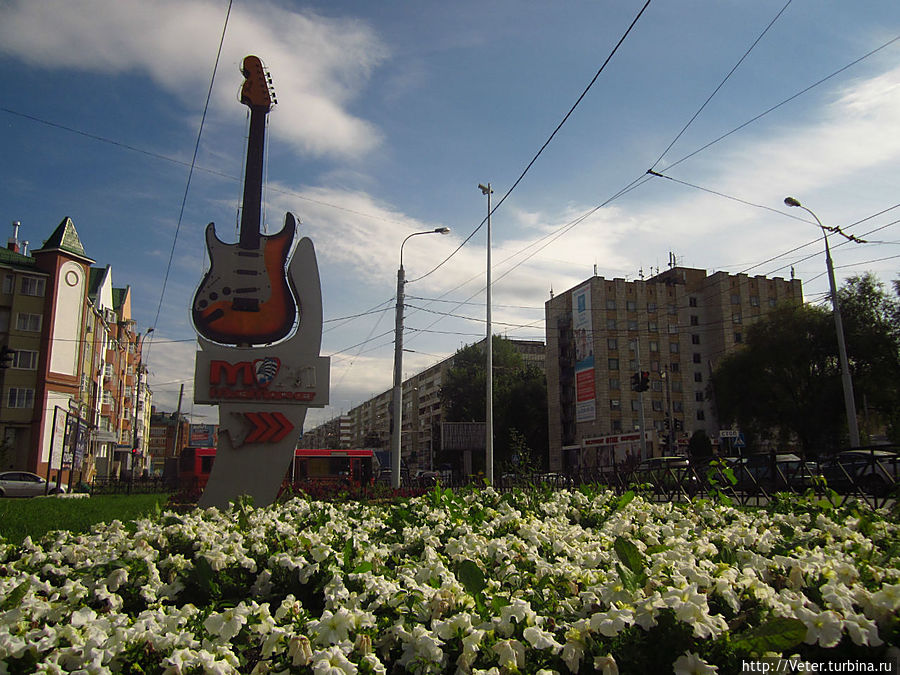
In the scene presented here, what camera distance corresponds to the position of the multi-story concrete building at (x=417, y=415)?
98.2m

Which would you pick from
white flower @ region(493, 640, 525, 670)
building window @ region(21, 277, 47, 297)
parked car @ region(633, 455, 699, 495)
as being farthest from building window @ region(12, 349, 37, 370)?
white flower @ region(493, 640, 525, 670)

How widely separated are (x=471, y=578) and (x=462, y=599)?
22 centimetres

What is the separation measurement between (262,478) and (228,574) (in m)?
8.85

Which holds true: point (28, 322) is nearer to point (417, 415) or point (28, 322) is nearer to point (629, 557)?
point (629, 557)

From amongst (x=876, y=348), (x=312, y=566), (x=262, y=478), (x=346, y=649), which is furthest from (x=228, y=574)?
(x=876, y=348)

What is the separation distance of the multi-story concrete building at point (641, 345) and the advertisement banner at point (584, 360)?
3.8 inches

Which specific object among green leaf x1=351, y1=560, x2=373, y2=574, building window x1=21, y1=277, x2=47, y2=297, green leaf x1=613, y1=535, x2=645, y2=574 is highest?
building window x1=21, y1=277, x2=47, y2=297

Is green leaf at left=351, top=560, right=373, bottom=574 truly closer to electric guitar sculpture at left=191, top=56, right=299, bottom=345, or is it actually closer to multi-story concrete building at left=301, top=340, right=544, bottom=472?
electric guitar sculpture at left=191, top=56, right=299, bottom=345

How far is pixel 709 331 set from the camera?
66500mm

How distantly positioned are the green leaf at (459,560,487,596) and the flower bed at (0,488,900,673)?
1cm

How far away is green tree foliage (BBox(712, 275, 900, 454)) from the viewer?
34.1 meters

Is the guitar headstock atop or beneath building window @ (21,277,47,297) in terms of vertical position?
beneath

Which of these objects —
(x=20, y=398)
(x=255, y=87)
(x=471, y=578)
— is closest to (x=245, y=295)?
(x=255, y=87)

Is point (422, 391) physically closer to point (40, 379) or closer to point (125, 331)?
point (125, 331)
